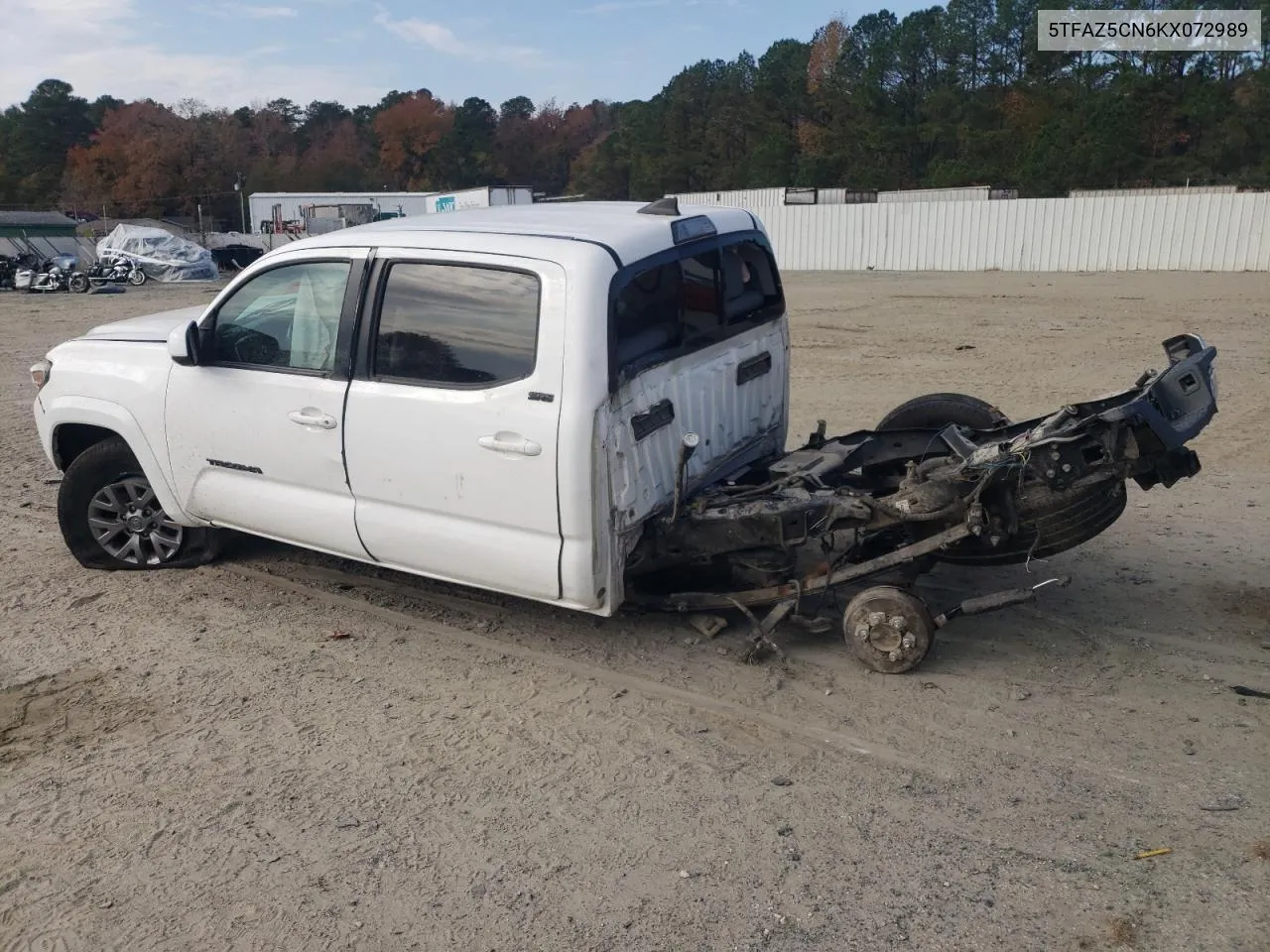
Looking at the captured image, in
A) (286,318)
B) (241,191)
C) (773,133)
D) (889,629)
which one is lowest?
(889,629)

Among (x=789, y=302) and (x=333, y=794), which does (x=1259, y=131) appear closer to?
(x=789, y=302)

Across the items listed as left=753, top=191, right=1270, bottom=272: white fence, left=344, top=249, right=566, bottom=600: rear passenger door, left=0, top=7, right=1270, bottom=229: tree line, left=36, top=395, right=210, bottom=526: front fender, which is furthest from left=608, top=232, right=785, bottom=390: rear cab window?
left=0, top=7, right=1270, bottom=229: tree line

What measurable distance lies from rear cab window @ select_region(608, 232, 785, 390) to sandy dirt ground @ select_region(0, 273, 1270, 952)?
1416 mm

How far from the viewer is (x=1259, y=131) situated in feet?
168

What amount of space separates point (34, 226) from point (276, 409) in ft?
146

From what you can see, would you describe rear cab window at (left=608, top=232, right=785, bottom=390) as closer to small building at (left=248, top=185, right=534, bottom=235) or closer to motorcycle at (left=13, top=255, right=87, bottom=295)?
motorcycle at (left=13, top=255, right=87, bottom=295)

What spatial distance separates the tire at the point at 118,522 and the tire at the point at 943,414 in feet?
12.8

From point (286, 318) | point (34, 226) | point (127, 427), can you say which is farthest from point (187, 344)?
point (34, 226)

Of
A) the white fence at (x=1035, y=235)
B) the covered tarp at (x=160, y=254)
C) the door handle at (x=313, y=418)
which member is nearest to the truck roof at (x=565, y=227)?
the door handle at (x=313, y=418)

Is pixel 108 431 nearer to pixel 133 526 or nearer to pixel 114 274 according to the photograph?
pixel 133 526

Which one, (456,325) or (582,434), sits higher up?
(456,325)

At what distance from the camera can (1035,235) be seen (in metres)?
32.8

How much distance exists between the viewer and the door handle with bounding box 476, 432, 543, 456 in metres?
4.52

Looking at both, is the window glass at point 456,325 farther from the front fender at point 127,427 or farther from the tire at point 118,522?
the tire at point 118,522
